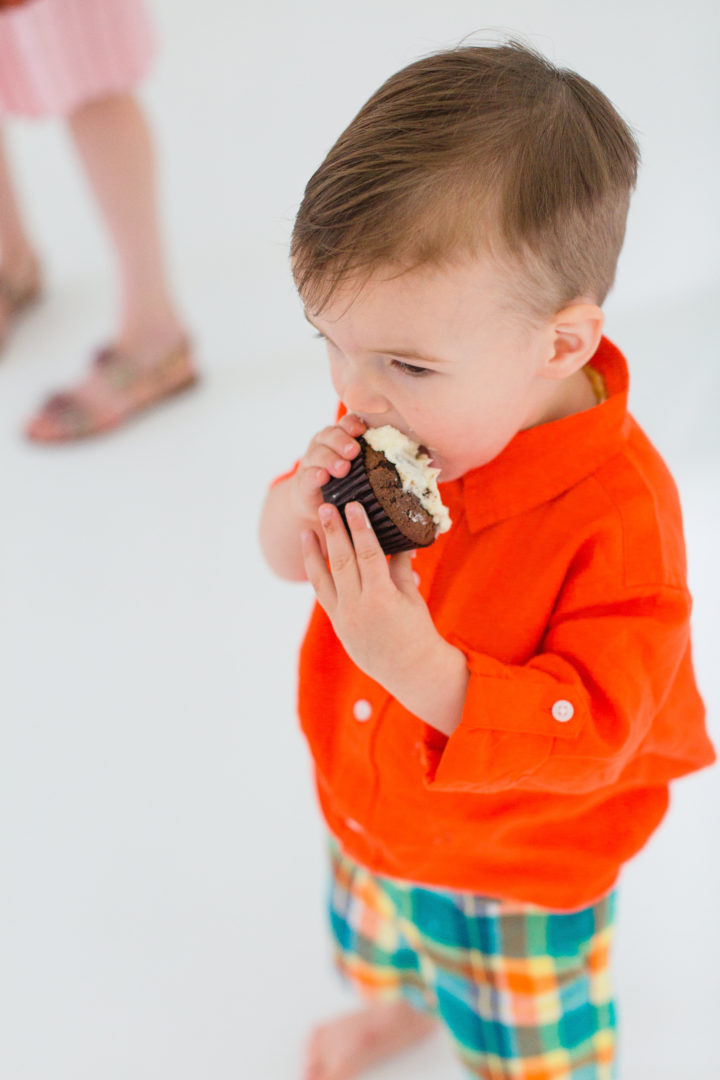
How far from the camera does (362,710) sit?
78 cm

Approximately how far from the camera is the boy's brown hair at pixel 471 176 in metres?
0.58

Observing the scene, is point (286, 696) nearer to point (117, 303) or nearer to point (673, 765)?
point (673, 765)

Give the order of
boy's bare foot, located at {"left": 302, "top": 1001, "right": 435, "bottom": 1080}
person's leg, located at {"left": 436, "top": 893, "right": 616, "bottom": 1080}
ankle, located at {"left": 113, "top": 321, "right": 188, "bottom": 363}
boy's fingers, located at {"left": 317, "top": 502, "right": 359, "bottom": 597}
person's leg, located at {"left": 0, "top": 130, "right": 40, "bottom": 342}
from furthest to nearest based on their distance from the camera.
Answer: person's leg, located at {"left": 0, "top": 130, "right": 40, "bottom": 342} → ankle, located at {"left": 113, "top": 321, "right": 188, "bottom": 363} → boy's bare foot, located at {"left": 302, "top": 1001, "right": 435, "bottom": 1080} → person's leg, located at {"left": 436, "top": 893, "right": 616, "bottom": 1080} → boy's fingers, located at {"left": 317, "top": 502, "right": 359, "bottom": 597}

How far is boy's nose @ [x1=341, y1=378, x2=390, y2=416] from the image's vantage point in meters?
0.65

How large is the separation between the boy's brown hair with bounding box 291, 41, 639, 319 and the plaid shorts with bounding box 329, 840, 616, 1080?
1.65 feet

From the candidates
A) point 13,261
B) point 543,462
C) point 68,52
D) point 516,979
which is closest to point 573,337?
point 543,462

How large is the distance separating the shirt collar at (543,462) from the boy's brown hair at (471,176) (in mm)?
96

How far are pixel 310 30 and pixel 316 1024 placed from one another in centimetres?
158

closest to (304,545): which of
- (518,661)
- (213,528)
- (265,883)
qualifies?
(518,661)

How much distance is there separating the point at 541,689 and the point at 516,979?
1.10 feet

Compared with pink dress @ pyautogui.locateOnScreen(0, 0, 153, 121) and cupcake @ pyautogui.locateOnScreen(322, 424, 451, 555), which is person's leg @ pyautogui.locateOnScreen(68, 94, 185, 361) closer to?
pink dress @ pyautogui.locateOnScreen(0, 0, 153, 121)

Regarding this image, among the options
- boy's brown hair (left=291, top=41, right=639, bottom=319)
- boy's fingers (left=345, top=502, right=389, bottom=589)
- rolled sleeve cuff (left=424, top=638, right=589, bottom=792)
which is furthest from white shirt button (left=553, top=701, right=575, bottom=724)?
boy's brown hair (left=291, top=41, right=639, bottom=319)

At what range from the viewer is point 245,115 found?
6.45 ft

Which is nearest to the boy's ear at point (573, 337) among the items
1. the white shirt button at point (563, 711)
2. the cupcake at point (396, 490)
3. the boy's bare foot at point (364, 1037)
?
the cupcake at point (396, 490)
